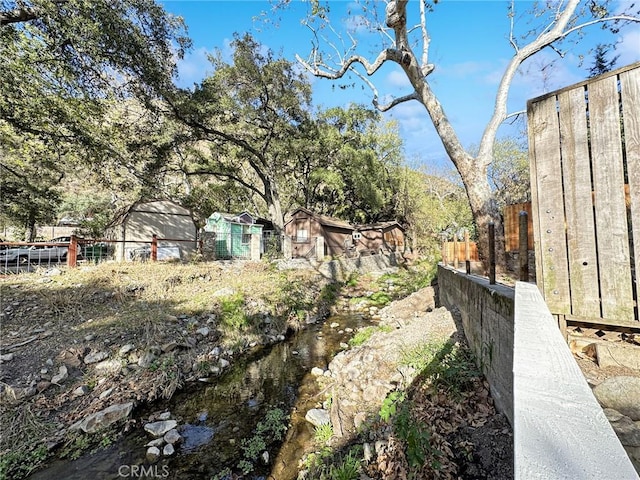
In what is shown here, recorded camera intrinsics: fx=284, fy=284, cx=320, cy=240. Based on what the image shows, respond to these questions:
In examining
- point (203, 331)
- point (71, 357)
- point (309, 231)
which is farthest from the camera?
point (309, 231)

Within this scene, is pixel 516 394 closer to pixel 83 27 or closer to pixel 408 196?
pixel 83 27

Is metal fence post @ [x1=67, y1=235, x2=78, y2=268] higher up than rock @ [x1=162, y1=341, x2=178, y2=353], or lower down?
higher up

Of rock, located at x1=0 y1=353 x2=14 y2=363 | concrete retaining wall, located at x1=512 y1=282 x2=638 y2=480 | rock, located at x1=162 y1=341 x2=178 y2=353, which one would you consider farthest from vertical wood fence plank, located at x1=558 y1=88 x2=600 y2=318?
rock, located at x1=0 y1=353 x2=14 y2=363

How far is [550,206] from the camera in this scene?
213cm

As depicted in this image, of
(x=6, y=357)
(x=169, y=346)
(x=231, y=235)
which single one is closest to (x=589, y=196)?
(x=169, y=346)

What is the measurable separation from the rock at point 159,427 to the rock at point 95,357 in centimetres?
202

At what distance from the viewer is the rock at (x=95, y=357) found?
17.9 ft

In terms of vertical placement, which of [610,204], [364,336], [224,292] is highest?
[610,204]

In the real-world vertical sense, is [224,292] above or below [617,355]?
below

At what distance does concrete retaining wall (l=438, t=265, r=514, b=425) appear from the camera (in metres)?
2.72

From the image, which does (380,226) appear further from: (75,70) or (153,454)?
(153,454)

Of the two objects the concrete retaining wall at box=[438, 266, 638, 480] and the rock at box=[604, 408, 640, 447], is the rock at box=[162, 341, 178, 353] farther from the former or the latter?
the rock at box=[604, 408, 640, 447]

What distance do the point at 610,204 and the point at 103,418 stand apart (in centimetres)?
651
